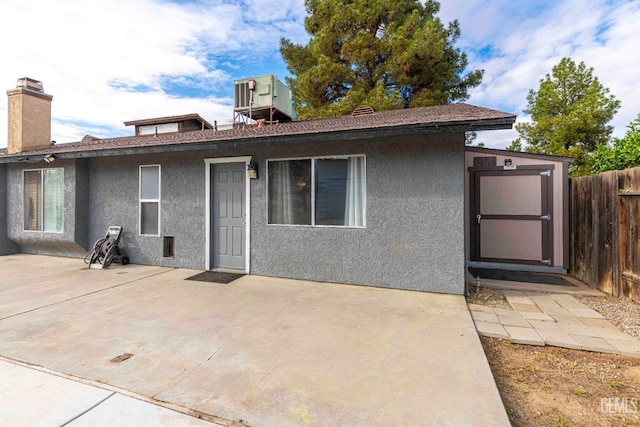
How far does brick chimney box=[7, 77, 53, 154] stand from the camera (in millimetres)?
7496

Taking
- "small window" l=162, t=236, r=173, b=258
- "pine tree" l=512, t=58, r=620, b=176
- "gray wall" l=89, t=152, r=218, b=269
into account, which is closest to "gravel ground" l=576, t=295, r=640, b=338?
"gray wall" l=89, t=152, r=218, b=269

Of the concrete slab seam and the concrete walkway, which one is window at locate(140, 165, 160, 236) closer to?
the concrete walkway

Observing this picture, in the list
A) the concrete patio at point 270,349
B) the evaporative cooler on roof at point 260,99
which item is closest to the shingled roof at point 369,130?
the concrete patio at point 270,349

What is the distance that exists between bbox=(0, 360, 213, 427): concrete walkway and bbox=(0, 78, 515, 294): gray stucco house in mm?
3424

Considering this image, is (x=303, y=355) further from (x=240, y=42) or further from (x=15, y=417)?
(x=240, y=42)

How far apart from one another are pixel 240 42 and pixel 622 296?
1084 centimetres

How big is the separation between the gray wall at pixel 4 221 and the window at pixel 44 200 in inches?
27.7

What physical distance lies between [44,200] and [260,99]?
6.15 metres

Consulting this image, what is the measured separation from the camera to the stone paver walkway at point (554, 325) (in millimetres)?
2898

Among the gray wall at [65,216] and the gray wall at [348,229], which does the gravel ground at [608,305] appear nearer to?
the gray wall at [348,229]

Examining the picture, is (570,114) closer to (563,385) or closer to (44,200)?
(563,385)

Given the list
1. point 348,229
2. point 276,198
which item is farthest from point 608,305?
point 276,198

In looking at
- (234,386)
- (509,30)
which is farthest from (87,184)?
(509,30)

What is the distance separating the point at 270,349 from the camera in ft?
9.00
